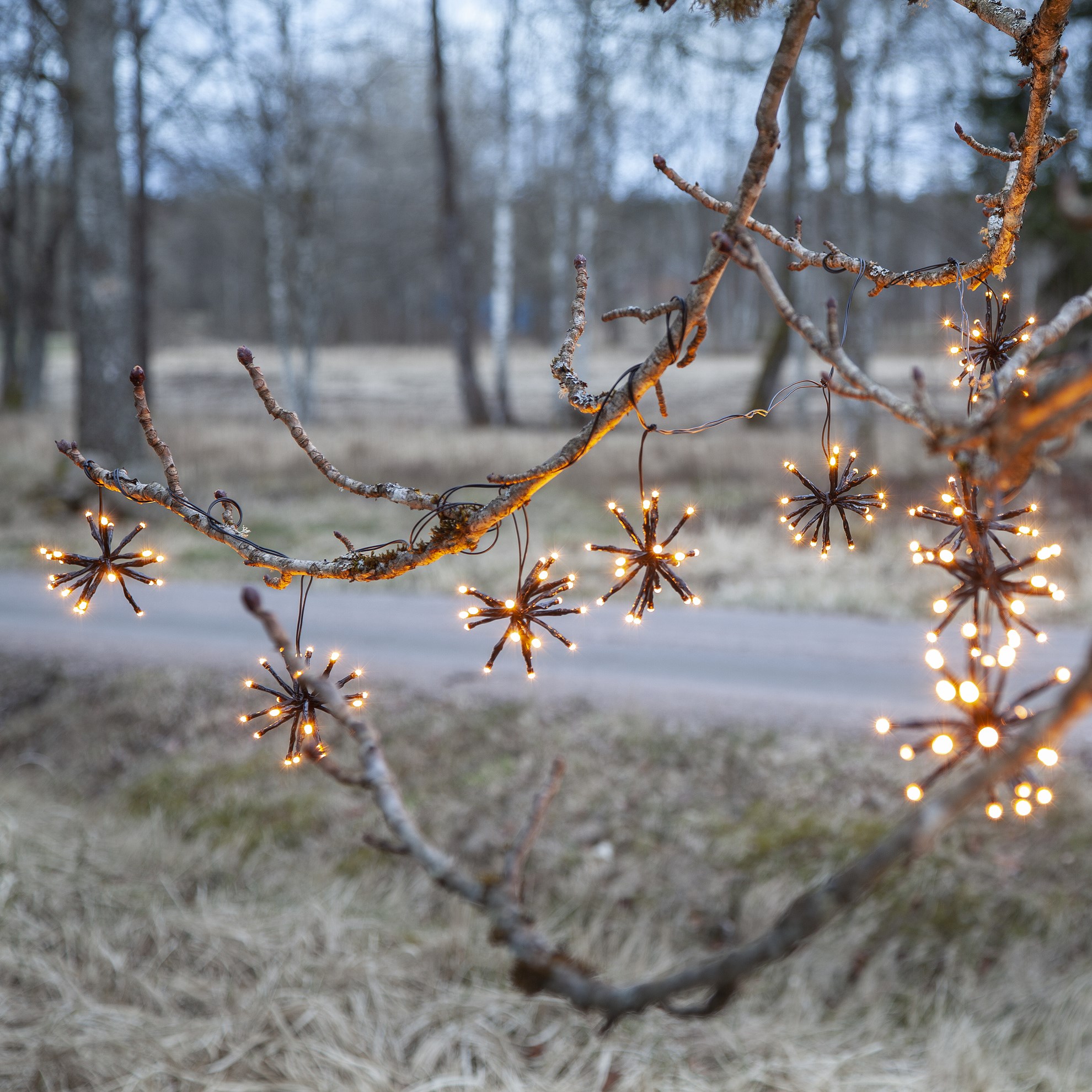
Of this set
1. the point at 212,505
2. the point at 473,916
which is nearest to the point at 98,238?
the point at 473,916

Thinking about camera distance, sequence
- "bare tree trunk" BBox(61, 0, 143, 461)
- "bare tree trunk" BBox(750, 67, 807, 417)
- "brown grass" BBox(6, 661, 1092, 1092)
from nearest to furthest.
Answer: "brown grass" BBox(6, 661, 1092, 1092) < "bare tree trunk" BBox(61, 0, 143, 461) < "bare tree trunk" BBox(750, 67, 807, 417)

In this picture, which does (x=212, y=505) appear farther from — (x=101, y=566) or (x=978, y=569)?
(x=978, y=569)

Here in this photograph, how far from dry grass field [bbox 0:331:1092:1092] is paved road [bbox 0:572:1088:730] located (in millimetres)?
352

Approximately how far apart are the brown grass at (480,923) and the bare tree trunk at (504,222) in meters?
12.9

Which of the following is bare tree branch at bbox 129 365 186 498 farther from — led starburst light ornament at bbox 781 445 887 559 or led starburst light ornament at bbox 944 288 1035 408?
led starburst light ornament at bbox 944 288 1035 408

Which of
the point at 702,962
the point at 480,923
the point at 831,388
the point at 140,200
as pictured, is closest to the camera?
the point at 702,962

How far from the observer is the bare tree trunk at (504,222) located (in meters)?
15.5

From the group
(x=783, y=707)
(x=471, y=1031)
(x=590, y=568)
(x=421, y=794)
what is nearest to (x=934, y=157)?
(x=590, y=568)

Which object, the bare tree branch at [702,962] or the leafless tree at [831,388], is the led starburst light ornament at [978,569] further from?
the bare tree branch at [702,962]

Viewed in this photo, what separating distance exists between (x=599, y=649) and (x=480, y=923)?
271cm

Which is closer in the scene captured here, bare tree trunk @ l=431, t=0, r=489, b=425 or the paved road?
the paved road

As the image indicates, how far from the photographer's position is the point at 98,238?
9.81 meters

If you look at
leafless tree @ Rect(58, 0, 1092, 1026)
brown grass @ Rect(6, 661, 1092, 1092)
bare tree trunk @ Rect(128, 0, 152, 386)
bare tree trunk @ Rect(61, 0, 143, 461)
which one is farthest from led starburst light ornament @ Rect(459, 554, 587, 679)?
bare tree trunk @ Rect(128, 0, 152, 386)

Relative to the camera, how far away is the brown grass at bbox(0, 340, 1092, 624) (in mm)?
8273
